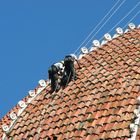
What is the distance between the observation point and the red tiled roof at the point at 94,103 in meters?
24.2

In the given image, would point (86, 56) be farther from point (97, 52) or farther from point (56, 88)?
point (56, 88)

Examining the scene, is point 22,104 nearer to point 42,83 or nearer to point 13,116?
point 13,116

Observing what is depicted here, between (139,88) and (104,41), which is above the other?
(104,41)

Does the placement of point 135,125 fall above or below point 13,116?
below

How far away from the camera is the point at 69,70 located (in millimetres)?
29016

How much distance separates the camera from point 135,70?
2631 centimetres

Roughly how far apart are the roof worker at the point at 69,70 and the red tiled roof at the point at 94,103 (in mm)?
334

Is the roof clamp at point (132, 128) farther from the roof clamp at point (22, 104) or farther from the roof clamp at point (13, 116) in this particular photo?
the roof clamp at point (22, 104)

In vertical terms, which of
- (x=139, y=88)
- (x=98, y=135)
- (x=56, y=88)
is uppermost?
(x=56, y=88)

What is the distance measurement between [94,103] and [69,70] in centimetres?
352

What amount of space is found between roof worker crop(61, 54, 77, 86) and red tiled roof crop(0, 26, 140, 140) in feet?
1.10

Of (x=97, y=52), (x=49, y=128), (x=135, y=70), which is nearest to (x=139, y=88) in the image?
(x=135, y=70)

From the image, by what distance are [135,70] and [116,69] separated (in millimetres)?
1444

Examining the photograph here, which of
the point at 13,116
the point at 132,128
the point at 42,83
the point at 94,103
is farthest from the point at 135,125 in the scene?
the point at 42,83
